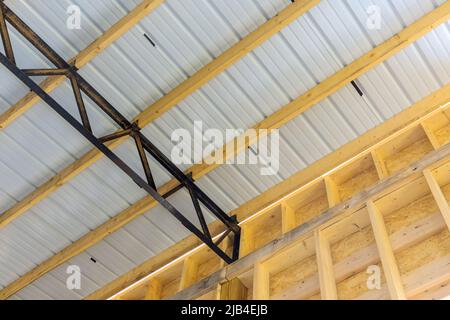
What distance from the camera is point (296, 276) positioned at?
167 inches

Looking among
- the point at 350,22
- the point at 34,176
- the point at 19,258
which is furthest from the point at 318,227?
the point at 19,258

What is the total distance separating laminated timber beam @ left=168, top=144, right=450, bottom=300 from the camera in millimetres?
3533

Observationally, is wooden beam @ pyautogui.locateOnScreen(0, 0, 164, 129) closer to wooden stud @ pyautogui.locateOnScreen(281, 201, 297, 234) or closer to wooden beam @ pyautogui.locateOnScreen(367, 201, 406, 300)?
wooden stud @ pyautogui.locateOnScreen(281, 201, 297, 234)

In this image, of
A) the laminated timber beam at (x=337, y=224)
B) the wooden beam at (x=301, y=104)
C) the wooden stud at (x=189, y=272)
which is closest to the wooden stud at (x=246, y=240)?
the laminated timber beam at (x=337, y=224)

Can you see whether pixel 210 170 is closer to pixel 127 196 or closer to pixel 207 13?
pixel 127 196

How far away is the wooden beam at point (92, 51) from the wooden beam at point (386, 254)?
272 centimetres

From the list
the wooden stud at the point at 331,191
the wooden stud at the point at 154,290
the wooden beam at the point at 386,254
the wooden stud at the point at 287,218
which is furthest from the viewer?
the wooden stud at the point at 154,290

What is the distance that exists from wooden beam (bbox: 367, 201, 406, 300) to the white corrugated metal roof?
1.51 metres

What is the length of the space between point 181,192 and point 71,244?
5.50 feet

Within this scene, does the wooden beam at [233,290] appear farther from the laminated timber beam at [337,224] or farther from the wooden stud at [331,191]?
the wooden stud at [331,191]

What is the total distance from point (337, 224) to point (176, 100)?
211 cm

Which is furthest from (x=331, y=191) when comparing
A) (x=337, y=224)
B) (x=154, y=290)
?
(x=154, y=290)

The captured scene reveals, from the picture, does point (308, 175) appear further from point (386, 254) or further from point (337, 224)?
point (386, 254)

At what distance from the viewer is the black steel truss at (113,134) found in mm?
4484
